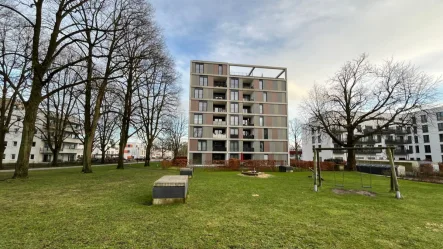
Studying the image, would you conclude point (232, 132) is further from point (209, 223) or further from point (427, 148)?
point (427, 148)

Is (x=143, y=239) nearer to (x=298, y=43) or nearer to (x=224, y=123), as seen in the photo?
(x=298, y=43)

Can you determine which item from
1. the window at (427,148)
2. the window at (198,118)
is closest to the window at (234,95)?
the window at (198,118)

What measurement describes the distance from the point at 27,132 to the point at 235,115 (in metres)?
30.7

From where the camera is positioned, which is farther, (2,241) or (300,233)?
(300,233)

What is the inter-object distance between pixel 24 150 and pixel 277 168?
21.1m

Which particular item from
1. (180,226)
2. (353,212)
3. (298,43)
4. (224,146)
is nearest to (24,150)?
(180,226)

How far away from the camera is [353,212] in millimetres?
6004

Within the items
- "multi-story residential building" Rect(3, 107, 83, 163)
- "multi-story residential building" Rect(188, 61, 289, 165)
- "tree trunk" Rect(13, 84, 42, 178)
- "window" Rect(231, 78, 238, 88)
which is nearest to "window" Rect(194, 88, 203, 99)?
"multi-story residential building" Rect(188, 61, 289, 165)

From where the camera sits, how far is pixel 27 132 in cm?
1103

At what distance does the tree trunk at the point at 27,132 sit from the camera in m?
Result: 10.9

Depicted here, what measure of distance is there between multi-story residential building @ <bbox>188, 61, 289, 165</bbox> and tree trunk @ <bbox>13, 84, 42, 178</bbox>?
25.4 meters

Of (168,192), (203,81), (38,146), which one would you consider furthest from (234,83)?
(38,146)

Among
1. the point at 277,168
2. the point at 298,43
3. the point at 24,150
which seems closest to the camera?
the point at 24,150

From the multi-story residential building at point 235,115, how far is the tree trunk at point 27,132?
2540 cm
